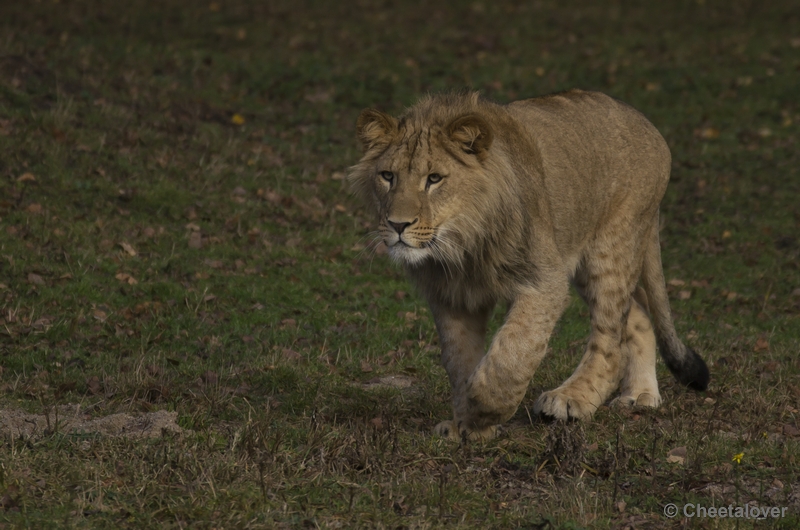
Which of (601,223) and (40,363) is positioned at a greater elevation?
(601,223)

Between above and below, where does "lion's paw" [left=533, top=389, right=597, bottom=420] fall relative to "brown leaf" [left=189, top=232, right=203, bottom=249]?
above

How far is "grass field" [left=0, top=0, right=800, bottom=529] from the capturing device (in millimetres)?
4984

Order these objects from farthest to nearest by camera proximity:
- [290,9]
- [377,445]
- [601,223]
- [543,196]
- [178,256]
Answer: [290,9] < [178,256] < [601,223] < [543,196] < [377,445]

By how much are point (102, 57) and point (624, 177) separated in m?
10.9

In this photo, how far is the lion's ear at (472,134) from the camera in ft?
19.0

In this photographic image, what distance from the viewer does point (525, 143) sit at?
6438 mm

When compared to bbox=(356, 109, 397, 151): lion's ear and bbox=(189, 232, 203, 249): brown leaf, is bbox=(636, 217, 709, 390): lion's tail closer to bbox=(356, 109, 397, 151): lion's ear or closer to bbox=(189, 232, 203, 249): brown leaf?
bbox=(356, 109, 397, 151): lion's ear

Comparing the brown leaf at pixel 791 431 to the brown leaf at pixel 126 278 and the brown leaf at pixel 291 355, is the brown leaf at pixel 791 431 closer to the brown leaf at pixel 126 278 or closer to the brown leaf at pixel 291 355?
the brown leaf at pixel 291 355

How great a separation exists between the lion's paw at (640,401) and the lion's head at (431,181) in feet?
5.73

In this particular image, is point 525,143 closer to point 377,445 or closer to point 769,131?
point 377,445

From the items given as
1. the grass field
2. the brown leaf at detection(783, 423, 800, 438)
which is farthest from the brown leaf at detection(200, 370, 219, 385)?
the brown leaf at detection(783, 423, 800, 438)

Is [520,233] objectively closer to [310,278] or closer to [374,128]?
[374,128]

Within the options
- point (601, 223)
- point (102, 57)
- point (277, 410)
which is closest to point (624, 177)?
point (601, 223)

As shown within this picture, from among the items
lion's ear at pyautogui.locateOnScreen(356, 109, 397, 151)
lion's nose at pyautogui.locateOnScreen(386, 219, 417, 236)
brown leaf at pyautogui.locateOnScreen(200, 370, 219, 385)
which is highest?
lion's ear at pyautogui.locateOnScreen(356, 109, 397, 151)
